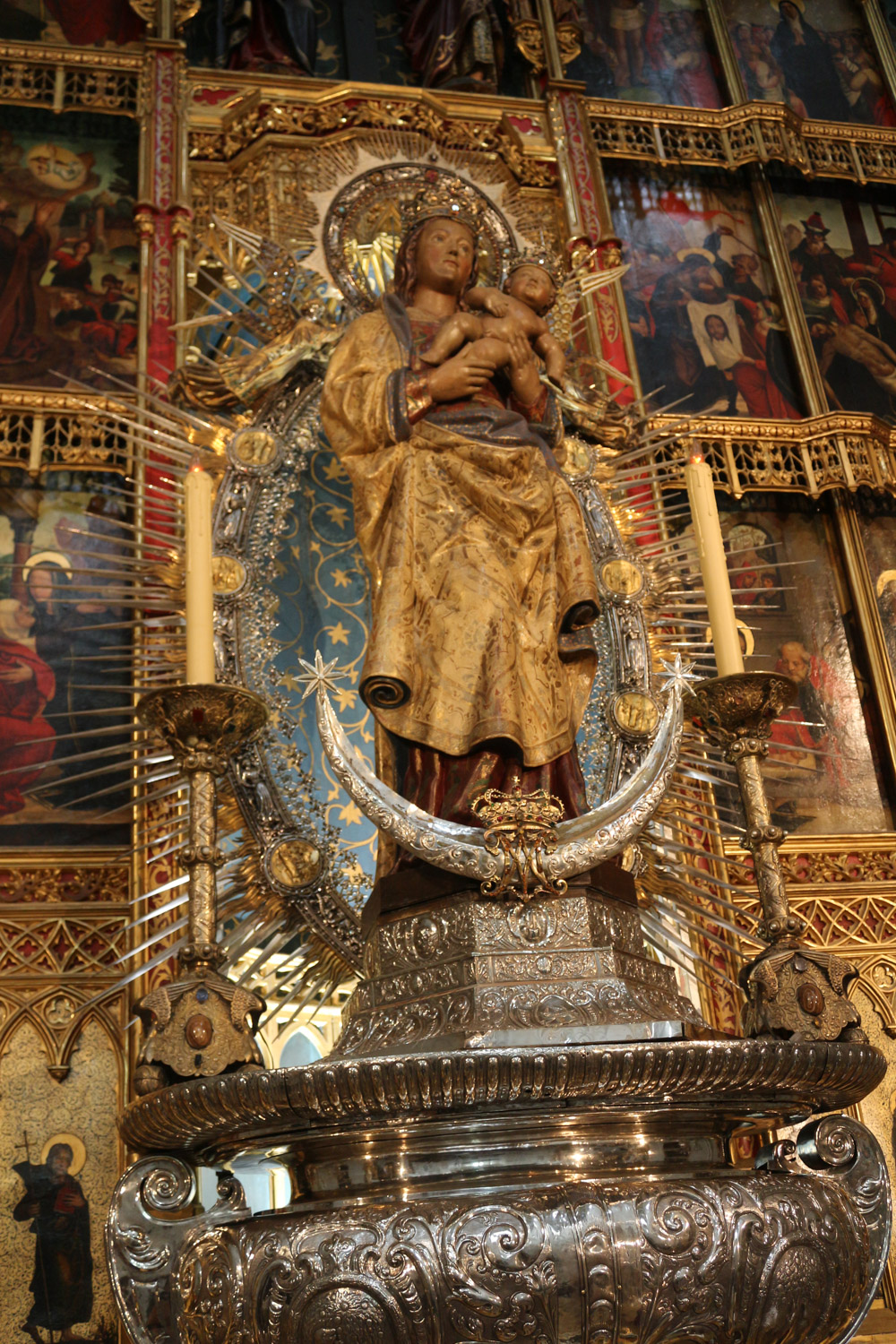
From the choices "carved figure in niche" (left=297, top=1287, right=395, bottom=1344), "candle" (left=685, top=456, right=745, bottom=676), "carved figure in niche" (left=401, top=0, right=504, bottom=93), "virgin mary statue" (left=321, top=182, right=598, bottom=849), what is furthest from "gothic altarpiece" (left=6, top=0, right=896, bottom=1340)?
"carved figure in niche" (left=297, top=1287, right=395, bottom=1344)

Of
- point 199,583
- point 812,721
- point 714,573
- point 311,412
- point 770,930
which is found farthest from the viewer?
point 812,721

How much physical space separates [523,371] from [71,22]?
318 centimetres

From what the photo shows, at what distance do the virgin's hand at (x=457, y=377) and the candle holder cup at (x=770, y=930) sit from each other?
0.99 metres

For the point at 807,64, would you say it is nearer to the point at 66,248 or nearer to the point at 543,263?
the point at 543,263

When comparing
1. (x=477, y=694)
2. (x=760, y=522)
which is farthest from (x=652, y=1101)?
(x=760, y=522)

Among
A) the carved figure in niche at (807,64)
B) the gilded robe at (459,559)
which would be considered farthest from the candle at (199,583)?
the carved figure in niche at (807,64)

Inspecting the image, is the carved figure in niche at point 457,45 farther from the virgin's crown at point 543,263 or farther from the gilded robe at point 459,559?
the gilded robe at point 459,559

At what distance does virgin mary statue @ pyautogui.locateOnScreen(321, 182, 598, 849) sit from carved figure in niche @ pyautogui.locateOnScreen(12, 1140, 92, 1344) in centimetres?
151

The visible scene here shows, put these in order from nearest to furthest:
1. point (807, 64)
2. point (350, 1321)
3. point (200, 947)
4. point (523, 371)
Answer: point (350, 1321) → point (200, 947) → point (523, 371) → point (807, 64)

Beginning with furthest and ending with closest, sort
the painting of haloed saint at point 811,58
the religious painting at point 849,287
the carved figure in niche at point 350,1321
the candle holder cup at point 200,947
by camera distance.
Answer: the painting of haloed saint at point 811,58 → the religious painting at point 849,287 → the candle holder cup at point 200,947 → the carved figure in niche at point 350,1321

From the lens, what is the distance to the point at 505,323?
3523 mm

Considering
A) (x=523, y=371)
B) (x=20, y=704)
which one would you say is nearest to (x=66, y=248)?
(x=20, y=704)

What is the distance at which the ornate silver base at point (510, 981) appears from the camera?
2400mm

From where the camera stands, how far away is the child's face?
3.67 meters
